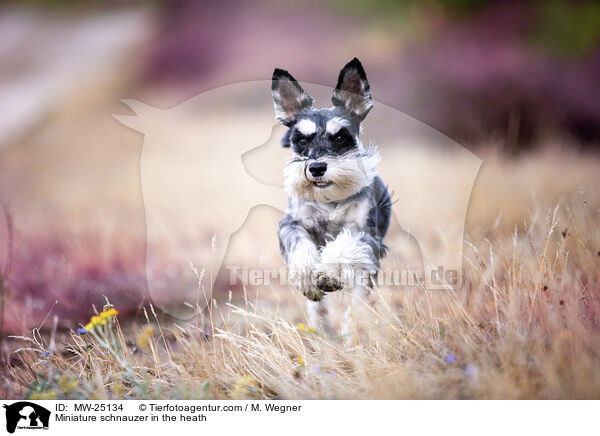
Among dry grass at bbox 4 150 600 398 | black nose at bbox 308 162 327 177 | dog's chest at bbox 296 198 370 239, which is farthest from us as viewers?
dog's chest at bbox 296 198 370 239

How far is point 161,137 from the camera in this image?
3.34 meters

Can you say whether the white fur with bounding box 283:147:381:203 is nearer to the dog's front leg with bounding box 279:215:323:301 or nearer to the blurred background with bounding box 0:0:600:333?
the dog's front leg with bounding box 279:215:323:301

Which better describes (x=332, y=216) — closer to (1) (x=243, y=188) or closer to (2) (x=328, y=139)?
(2) (x=328, y=139)

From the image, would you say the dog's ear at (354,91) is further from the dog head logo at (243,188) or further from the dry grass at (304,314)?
the dry grass at (304,314)

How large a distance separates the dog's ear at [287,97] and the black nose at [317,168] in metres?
0.48

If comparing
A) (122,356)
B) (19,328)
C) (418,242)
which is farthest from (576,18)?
(19,328)

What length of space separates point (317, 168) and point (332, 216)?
403mm

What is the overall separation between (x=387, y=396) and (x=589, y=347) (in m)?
1.10

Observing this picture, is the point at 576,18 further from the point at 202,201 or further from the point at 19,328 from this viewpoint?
the point at 19,328

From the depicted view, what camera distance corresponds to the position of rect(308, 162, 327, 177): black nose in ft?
8.11

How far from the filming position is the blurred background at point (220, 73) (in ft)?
11.2

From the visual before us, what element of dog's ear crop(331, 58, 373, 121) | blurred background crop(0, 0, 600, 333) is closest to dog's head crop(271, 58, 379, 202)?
Result: dog's ear crop(331, 58, 373, 121)
